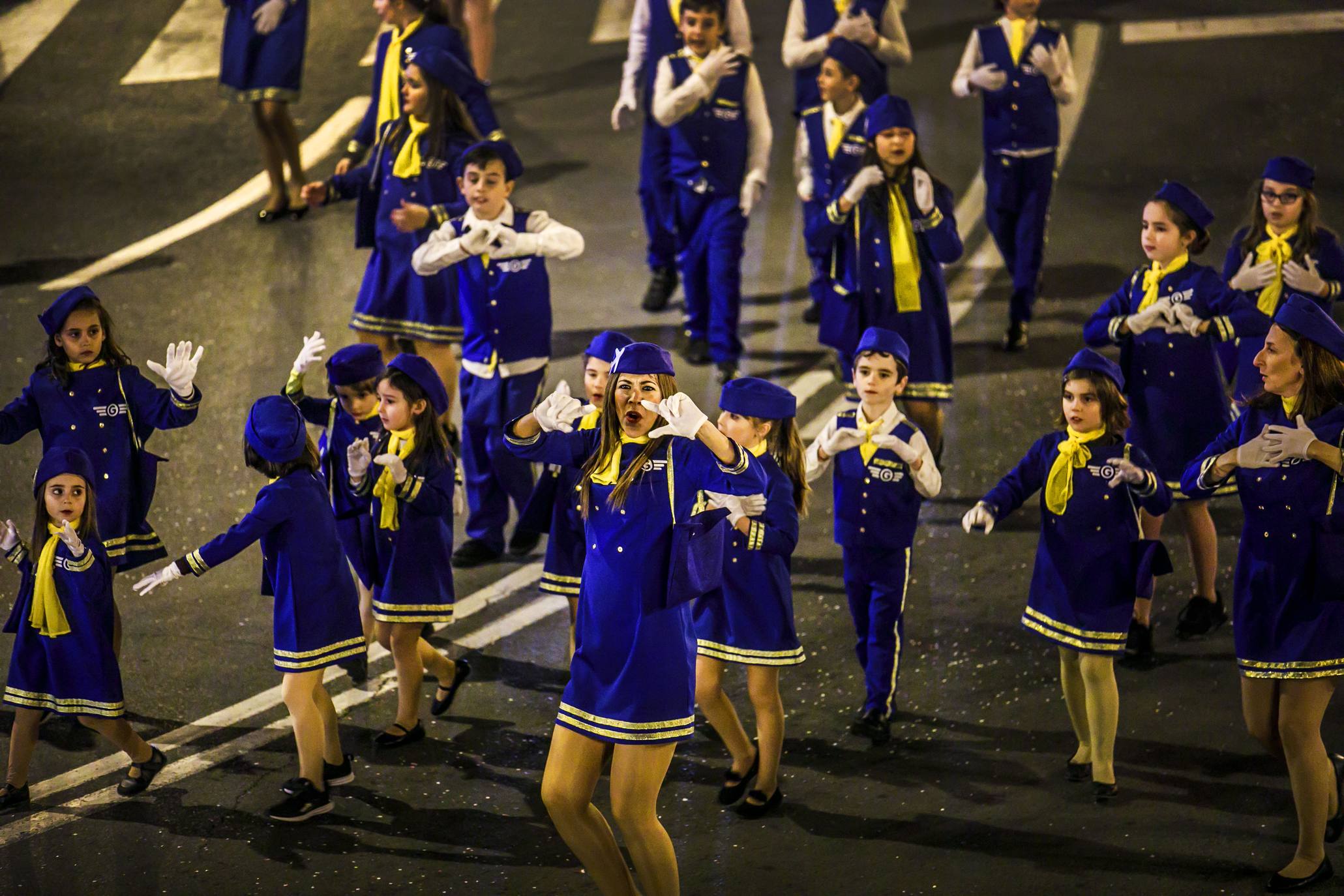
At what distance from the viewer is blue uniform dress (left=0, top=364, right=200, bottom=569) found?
8.45 metres

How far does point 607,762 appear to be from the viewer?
823 cm

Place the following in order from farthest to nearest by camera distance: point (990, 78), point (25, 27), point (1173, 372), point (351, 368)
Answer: point (25, 27) < point (990, 78) < point (1173, 372) < point (351, 368)

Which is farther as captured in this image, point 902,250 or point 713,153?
point 713,153

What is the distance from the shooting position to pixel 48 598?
763 centimetres

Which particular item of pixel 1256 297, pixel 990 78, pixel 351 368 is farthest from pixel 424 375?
pixel 990 78

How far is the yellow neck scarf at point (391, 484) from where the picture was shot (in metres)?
8.16

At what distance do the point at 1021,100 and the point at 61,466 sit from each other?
738 centimetres

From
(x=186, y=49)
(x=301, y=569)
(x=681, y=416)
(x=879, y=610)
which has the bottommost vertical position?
(x=879, y=610)

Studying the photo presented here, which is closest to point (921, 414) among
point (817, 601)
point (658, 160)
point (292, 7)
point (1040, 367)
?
point (817, 601)

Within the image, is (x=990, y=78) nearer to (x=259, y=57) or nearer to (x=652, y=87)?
(x=652, y=87)

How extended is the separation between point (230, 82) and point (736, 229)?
4525mm

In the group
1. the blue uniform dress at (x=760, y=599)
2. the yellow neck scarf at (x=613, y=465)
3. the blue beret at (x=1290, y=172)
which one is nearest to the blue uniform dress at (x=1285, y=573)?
the blue uniform dress at (x=760, y=599)

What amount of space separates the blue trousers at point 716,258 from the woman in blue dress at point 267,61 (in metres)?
3.63

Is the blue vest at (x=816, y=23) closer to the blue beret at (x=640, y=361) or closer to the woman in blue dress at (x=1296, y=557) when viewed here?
the woman in blue dress at (x=1296, y=557)
